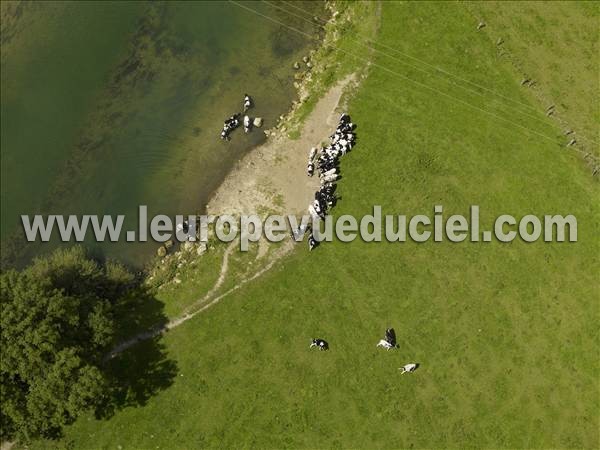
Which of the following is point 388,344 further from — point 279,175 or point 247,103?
point 247,103

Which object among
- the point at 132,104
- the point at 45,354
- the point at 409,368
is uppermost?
the point at 132,104

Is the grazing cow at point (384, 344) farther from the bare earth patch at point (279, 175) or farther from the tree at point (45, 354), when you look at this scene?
the tree at point (45, 354)

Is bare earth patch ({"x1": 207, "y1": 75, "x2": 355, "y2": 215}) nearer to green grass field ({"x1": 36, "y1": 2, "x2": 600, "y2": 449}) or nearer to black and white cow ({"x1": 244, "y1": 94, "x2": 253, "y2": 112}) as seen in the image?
green grass field ({"x1": 36, "y1": 2, "x2": 600, "y2": 449})

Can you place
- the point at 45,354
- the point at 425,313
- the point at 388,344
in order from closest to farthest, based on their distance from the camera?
the point at 45,354, the point at 388,344, the point at 425,313

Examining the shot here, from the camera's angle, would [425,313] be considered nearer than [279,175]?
Yes

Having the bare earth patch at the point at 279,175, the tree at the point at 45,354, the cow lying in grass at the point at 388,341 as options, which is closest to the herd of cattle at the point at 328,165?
the bare earth patch at the point at 279,175

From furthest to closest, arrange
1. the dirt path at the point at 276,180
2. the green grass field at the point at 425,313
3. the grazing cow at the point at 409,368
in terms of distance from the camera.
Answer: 1. the dirt path at the point at 276,180
2. the grazing cow at the point at 409,368
3. the green grass field at the point at 425,313

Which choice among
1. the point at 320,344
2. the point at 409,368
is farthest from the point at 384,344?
the point at 320,344
